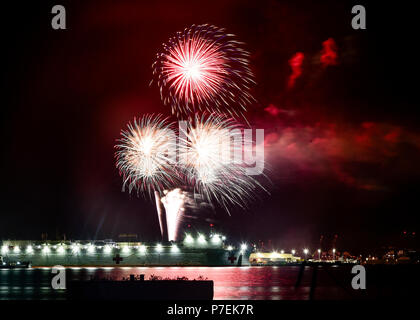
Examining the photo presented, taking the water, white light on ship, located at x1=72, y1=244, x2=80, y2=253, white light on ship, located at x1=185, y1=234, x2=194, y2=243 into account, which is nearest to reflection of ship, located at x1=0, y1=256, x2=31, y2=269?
white light on ship, located at x1=72, y1=244, x2=80, y2=253

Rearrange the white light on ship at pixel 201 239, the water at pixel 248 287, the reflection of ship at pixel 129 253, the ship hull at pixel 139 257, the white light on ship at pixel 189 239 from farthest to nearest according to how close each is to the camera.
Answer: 1. the white light on ship at pixel 189 239
2. the white light on ship at pixel 201 239
3. the reflection of ship at pixel 129 253
4. the ship hull at pixel 139 257
5. the water at pixel 248 287

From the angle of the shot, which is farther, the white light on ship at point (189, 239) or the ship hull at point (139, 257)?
the white light on ship at point (189, 239)

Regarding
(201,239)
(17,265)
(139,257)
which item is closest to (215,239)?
(201,239)

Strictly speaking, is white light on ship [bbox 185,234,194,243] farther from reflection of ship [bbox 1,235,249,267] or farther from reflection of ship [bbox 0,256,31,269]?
reflection of ship [bbox 0,256,31,269]

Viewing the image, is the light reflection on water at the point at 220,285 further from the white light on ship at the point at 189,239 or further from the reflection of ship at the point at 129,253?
the white light on ship at the point at 189,239

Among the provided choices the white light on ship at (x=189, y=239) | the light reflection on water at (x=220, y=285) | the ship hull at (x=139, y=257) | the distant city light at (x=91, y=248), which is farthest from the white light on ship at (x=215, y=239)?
the light reflection on water at (x=220, y=285)

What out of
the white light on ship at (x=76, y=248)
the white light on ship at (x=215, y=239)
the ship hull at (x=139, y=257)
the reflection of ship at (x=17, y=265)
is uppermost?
the white light on ship at (x=215, y=239)
